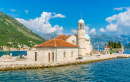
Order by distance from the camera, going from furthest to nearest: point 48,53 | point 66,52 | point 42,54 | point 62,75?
point 66,52 → point 42,54 → point 48,53 → point 62,75

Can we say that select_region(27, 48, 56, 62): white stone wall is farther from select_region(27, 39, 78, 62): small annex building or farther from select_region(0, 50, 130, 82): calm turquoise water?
select_region(0, 50, 130, 82): calm turquoise water

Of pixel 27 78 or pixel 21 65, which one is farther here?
pixel 21 65

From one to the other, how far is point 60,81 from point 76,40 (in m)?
36.6

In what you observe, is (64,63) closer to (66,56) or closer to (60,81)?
(66,56)

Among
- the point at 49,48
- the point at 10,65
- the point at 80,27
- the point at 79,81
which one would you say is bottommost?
the point at 79,81

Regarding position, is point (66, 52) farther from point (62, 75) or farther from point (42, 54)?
point (62, 75)

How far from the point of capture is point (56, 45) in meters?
45.1

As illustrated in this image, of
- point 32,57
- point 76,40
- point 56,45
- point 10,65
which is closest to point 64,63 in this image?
point 56,45

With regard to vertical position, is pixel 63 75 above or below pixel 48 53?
below

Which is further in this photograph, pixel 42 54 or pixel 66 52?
pixel 66 52

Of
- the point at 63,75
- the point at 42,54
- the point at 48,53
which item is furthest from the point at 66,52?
the point at 63,75

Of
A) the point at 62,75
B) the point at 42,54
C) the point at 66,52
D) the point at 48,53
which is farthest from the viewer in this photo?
the point at 66,52

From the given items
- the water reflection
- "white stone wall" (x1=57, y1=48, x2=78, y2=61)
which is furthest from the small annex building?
the water reflection

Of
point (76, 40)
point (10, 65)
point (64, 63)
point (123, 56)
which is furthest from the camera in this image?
point (123, 56)
